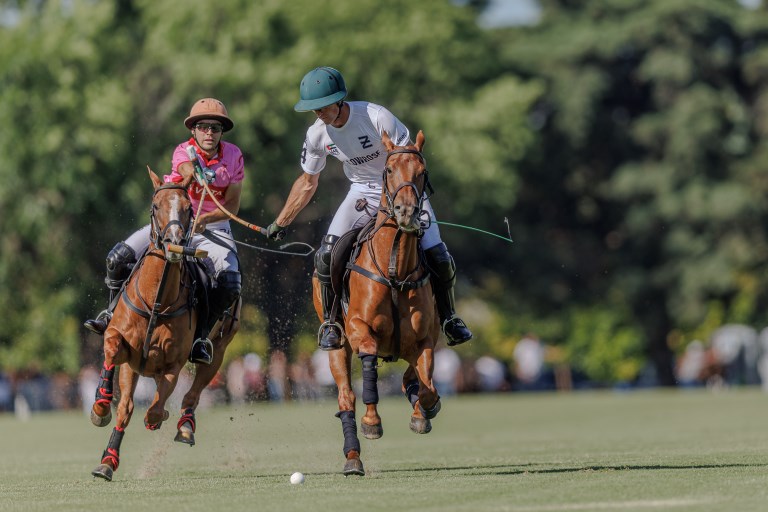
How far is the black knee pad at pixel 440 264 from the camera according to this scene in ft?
42.9

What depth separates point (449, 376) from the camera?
149 ft

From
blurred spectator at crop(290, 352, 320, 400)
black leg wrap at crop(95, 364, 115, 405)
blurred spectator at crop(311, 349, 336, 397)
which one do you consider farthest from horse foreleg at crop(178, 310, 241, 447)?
blurred spectator at crop(290, 352, 320, 400)

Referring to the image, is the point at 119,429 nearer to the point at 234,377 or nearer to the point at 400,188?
the point at 400,188

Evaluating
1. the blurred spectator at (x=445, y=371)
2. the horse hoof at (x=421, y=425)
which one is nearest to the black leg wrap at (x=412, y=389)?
the horse hoof at (x=421, y=425)

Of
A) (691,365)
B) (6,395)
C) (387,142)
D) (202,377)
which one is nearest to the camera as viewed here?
(387,142)

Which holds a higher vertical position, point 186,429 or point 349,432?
point 186,429

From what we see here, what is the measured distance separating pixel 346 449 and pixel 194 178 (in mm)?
2764

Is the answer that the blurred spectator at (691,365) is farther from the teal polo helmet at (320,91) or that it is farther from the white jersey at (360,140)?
the teal polo helmet at (320,91)

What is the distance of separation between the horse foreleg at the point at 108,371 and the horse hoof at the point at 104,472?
508 mm

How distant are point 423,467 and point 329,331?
155 centimetres

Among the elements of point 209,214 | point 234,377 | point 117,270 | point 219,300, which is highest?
point 234,377

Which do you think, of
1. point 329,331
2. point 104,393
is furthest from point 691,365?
point 104,393

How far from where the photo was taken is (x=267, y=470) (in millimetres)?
14023

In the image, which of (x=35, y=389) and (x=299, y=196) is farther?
(x=35, y=389)
